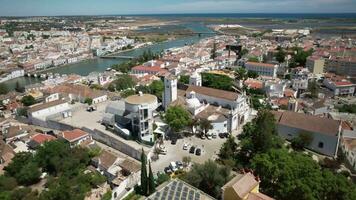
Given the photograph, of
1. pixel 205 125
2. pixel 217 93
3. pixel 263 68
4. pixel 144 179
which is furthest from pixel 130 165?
pixel 263 68

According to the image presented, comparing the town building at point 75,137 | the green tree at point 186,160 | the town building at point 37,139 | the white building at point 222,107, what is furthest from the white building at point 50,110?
the green tree at point 186,160

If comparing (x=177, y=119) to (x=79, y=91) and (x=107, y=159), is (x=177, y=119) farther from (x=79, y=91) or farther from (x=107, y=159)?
(x=79, y=91)

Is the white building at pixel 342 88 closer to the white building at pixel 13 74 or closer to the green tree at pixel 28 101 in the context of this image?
the green tree at pixel 28 101

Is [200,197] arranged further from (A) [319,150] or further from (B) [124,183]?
(A) [319,150]

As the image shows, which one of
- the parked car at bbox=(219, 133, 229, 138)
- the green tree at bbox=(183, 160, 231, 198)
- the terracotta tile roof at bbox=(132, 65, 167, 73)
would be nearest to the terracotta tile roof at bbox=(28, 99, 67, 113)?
the parked car at bbox=(219, 133, 229, 138)

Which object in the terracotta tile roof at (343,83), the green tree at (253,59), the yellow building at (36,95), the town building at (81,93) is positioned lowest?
the yellow building at (36,95)

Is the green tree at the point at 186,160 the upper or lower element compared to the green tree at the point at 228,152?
lower

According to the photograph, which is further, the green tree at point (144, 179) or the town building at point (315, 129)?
the town building at point (315, 129)
